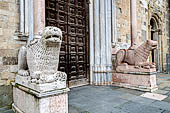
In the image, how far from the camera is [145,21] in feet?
23.7

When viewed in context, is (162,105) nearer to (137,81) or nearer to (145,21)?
(137,81)

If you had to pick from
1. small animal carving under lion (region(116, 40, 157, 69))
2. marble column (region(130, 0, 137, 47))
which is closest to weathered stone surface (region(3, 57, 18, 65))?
small animal carving under lion (region(116, 40, 157, 69))

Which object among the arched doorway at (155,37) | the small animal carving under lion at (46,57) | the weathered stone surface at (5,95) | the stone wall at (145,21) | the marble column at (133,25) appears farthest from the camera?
the arched doorway at (155,37)

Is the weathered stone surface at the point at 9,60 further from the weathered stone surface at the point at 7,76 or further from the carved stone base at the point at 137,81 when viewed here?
the carved stone base at the point at 137,81

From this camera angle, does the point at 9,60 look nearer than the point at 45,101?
No

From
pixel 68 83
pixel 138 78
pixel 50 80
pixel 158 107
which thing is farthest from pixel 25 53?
pixel 138 78

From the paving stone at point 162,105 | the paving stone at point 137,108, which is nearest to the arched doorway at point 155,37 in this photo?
the paving stone at point 162,105

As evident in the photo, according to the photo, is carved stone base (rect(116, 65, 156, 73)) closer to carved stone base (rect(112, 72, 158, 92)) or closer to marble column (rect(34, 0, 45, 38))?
carved stone base (rect(112, 72, 158, 92))

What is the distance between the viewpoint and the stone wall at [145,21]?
214 inches

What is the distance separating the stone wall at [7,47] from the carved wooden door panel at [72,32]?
0.98 meters

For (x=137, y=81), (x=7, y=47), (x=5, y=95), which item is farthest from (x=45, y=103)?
(x=137, y=81)

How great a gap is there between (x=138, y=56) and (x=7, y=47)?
3425mm

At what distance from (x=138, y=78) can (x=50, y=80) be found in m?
2.88

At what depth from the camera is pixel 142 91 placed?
3.51 meters
